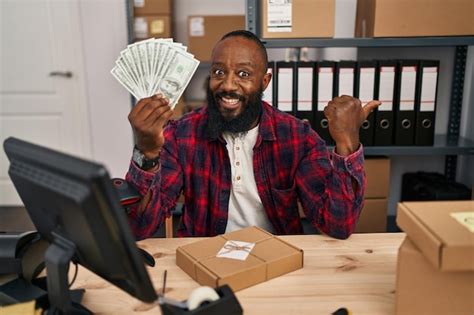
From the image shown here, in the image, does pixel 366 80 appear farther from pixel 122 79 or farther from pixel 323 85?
pixel 122 79

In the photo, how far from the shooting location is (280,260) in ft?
3.24

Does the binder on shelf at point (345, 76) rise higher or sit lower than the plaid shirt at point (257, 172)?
higher

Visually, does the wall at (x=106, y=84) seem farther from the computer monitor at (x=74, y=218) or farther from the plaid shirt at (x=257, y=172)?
the computer monitor at (x=74, y=218)

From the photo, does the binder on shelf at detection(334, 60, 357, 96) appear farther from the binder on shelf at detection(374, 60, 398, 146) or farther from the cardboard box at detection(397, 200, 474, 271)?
the cardboard box at detection(397, 200, 474, 271)

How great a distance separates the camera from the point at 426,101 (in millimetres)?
2279

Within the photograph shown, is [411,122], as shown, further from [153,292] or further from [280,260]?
[153,292]

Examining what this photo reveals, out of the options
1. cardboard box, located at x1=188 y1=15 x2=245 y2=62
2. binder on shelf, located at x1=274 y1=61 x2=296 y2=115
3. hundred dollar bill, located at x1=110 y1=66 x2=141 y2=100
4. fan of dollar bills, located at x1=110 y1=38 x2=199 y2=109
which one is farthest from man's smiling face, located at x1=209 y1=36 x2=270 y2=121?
cardboard box, located at x1=188 y1=15 x2=245 y2=62

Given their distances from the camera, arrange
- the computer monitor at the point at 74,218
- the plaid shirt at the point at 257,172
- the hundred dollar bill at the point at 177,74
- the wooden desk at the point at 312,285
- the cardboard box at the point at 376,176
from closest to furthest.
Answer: the computer monitor at the point at 74,218 → the wooden desk at the point at 312,285 → the plaid shirt at the point at 257,172 → the hundred dollar bill at the point at 177,74 → the cardboard box at the point at 376,176

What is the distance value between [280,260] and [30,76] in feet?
9.38

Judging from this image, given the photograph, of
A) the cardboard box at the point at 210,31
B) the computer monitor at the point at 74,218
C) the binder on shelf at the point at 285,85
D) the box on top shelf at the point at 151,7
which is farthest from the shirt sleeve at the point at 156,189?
the box on top shelf at the point at 151,7

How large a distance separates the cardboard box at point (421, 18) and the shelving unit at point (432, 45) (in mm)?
32

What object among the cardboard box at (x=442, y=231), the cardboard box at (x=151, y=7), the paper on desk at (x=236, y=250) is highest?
the cardboard box at (x=151, y=7)

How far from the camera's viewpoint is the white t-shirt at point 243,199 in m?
1.46

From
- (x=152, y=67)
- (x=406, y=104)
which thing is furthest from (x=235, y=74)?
(x=406, y=104)
